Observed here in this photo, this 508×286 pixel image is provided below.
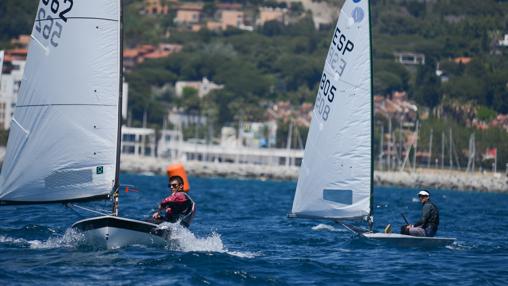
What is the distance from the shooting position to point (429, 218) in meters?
28.2

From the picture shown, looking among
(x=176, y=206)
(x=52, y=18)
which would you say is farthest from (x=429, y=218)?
(x=52, y=18)

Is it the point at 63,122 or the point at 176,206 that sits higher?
the point at 63,122

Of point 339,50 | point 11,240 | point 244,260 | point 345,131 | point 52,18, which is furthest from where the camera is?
point 345,131

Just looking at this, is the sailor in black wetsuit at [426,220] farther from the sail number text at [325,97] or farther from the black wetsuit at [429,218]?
the sail number text at [325,97]

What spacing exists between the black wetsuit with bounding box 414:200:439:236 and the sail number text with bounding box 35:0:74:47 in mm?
8921

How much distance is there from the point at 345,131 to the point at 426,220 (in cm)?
288

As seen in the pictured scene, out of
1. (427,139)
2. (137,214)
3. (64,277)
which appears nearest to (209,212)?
(137,214)

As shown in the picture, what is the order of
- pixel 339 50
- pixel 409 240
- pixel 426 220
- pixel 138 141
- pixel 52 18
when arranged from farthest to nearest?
pixel 138 141
pixel 339 50
pixel 426 220
pixel 409 240
pixel 52 18

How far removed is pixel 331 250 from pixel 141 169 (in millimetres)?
104873

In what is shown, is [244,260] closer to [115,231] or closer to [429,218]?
[115,231]

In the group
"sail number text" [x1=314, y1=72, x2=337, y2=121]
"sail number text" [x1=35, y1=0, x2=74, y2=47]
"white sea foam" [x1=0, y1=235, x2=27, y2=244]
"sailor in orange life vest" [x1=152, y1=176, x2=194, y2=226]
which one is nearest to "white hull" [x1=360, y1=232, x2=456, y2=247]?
"sail number text" [x1=314, y1=72, x2=337, y2=121]

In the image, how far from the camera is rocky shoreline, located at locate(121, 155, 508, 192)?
116938mm

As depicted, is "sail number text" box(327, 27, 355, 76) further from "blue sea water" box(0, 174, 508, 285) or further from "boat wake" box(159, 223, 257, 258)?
"boat wake" box(159, 223, 257, 258)

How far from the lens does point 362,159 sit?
29438mm
